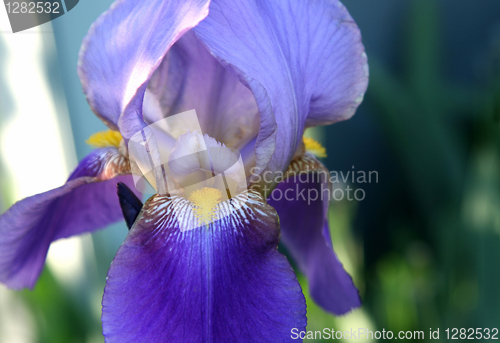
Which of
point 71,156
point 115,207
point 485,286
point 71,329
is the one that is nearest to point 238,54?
point 115,207

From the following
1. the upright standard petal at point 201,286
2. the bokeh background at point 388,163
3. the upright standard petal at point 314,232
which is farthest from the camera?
the bokeh background at point 388,163

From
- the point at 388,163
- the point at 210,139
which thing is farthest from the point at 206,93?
the point at 388,163

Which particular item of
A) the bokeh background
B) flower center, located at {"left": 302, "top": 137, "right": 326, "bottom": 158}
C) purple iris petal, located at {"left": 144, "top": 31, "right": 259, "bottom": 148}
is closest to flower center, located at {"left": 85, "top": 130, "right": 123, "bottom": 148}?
purple iris petal, located at {"left": 144, "top": 31, "right": 259, "bottom": 148}

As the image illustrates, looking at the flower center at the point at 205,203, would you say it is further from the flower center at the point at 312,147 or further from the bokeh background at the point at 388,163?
the bokeh background at the point at 388,163

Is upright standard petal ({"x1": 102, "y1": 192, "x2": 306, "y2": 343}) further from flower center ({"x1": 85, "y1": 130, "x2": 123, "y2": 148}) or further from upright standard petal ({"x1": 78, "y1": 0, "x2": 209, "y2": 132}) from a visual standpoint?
flower center ({"x1": 85, "y1": 130, "x2": 123, "y2": 148})

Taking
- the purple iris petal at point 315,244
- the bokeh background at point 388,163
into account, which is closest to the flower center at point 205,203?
the purple iris petal at point 315,244

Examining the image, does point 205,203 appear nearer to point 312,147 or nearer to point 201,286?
point 201,286
